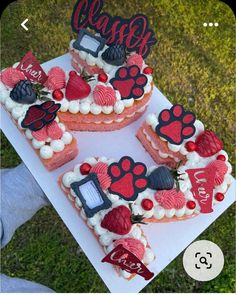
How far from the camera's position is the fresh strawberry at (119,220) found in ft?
7.00

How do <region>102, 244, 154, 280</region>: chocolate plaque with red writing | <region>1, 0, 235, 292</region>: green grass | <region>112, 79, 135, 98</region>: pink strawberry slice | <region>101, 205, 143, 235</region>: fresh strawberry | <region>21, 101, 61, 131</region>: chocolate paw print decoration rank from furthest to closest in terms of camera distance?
<region>1, 0, 235, 292</region>: green grass → <region>112, 79, 135, 98</region>: pink strawberry slice → <region>21, 101, 61, 131</region>: chocolate paw print decoration → <region>101, 205, 143, 235</region>: fresh strawberry → <region>102, 244, 154, 280</region>: chocolate plaque with red writing

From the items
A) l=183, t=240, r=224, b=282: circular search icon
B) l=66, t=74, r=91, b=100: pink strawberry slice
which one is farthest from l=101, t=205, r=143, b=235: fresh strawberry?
l=183, t=240, r=224, b=282: circular search icon

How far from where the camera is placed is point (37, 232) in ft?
10.4

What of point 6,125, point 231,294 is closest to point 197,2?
point 6,125

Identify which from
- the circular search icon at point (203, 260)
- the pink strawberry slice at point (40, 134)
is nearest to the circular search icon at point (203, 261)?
the circular search icon at point (203, 260)

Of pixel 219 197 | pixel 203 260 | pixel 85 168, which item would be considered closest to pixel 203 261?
pixel 203 260

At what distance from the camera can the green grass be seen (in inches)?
122

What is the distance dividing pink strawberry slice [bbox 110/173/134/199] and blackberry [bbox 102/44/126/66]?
68 cm

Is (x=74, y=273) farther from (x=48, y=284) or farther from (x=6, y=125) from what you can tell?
(x=6, y=125)

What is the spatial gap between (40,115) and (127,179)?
551mm

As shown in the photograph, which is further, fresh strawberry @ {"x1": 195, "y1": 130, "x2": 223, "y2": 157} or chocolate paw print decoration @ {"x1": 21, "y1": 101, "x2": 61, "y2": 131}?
fresh strawberry @ {"x1": 195, "y1": 130, "x2": 223, "y2": 157}

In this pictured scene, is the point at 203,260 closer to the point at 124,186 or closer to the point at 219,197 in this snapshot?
the point at 219,197

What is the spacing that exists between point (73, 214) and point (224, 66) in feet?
6.71

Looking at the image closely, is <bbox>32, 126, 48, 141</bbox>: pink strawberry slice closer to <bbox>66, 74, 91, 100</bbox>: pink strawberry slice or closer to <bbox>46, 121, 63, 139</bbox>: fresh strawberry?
<bbox>46, 121, 63, 139</bbox>: fresh strawberry
